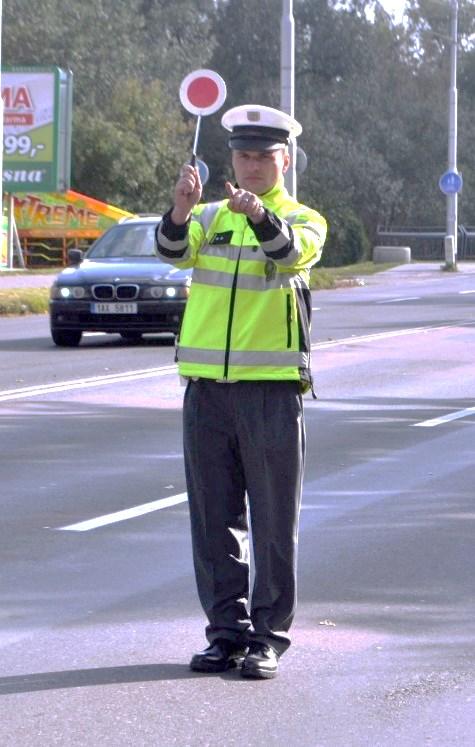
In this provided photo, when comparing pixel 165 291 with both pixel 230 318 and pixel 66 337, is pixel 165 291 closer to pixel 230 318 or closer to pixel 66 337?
pixel 66 337

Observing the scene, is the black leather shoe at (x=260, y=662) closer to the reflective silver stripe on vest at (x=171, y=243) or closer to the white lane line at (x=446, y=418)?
the reflective silver stripe on vest at (x=171, y=243)

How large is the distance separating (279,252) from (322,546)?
9.60 ft

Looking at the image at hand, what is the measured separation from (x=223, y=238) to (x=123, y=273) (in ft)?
46.0

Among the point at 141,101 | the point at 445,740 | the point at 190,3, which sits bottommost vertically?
the point at 445,740

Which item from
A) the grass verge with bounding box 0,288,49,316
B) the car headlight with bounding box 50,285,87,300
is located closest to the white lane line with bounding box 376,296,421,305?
the grass verge with bounding box 0,288,49,316

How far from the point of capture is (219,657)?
18.2 feet

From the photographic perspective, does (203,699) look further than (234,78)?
No

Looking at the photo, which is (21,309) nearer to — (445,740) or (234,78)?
(445,740)

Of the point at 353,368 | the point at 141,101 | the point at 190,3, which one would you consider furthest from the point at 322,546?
the point at 190,3

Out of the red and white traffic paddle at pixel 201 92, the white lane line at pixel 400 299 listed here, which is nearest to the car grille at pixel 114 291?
the red and white traffic paddle at pixel 201 92

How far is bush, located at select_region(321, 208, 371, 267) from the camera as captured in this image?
195 ft

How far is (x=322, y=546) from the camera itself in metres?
7.86

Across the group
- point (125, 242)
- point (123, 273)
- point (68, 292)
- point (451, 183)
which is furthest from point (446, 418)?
point (451, 183)

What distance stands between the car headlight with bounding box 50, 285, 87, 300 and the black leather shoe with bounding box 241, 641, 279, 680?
13.9 m
